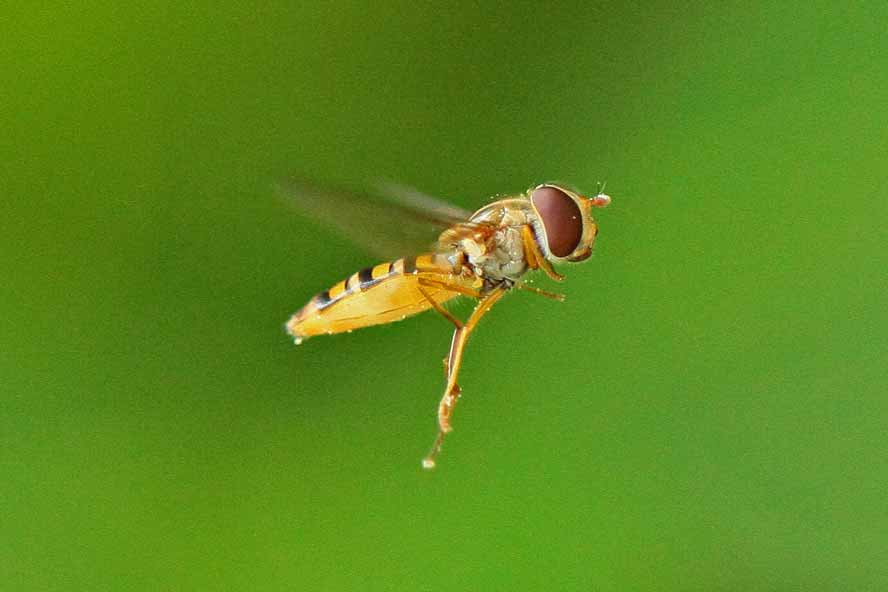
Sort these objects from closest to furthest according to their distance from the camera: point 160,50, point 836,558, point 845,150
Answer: point 836,558
point 845,150
point 160,50

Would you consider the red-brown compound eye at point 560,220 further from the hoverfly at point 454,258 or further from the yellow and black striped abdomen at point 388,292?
the yellow and black striped abdomen at point 388,292

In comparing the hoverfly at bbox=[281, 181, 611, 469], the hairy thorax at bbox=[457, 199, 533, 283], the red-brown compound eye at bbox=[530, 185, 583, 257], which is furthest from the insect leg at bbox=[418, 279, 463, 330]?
the red-brown compound eye at bbox=[530, 185, 583, 257]

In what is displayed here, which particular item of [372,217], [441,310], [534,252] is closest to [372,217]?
[372,217]

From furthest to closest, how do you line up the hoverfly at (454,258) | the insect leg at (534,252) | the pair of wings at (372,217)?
the insect leg at (534,252) → the hoverfly at (454,258) → the pair of wings at (372,217)

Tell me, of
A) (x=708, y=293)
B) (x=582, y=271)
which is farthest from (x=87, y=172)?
(x=708, y=293)

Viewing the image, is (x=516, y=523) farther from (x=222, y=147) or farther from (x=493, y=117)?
(x=222, y=147)

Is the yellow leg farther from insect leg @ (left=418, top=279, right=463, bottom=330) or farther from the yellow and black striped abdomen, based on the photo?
the yellow and black striped abdomen

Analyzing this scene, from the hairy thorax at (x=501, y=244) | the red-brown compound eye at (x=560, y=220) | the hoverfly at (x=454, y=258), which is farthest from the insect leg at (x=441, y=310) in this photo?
the red-brown compound eye at (x=560, y=220)
